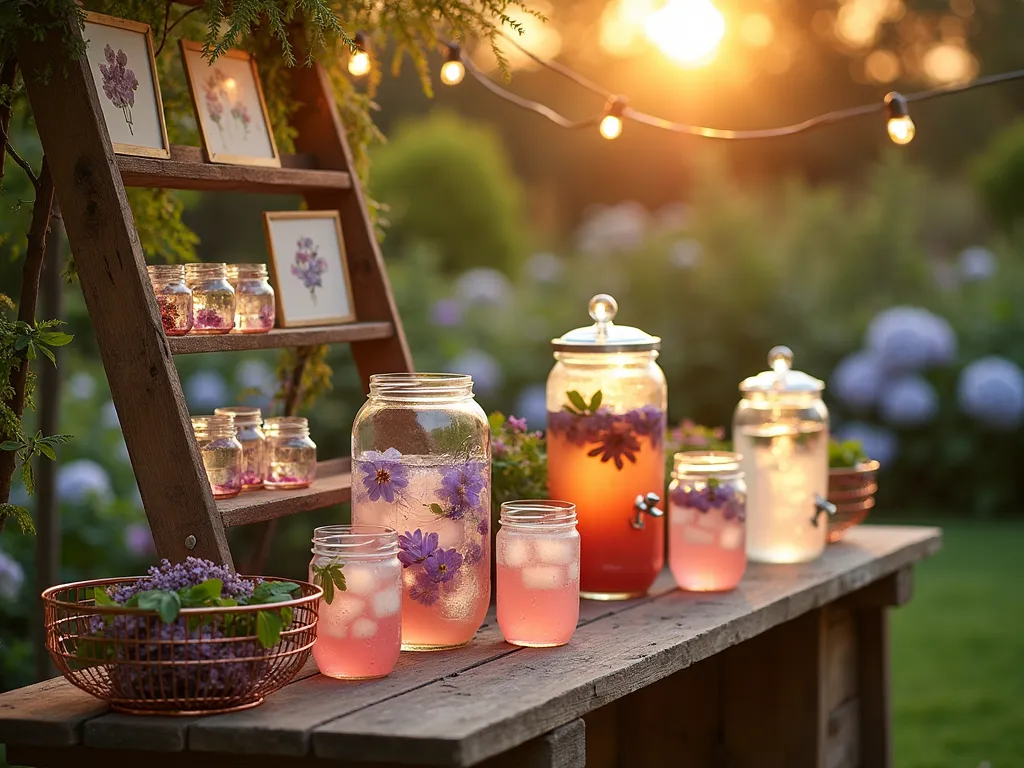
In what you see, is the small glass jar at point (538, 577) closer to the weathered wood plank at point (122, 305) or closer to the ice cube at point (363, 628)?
the ice cube at point (363, 628)

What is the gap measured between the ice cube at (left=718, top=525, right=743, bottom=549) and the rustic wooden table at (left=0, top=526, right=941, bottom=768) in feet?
0.30

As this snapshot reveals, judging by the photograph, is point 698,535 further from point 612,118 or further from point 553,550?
point 612,118

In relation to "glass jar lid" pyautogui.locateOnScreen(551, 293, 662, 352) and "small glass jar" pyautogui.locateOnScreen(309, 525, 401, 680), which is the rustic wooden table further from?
"glass jar lid" pyautogui.locateOnScreen(551, 293, 662, 352)

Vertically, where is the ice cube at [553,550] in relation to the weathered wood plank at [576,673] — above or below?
above

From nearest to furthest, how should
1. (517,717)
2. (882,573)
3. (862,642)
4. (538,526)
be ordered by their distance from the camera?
1. (517,717)
2. (538,526)
3. (882,573)
4. (862,642)

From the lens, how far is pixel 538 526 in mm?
2035

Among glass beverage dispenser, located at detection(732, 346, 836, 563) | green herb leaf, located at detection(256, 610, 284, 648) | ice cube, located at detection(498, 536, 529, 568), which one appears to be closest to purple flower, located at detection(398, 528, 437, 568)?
ice cube, located at detection(498, 536, 529, 568)

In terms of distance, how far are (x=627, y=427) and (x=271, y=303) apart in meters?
0.63

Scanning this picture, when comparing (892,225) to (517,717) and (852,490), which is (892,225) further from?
(517,717)

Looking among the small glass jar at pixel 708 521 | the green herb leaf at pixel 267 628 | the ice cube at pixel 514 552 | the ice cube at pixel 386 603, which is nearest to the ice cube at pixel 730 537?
the small glass jar at pixel 708 521

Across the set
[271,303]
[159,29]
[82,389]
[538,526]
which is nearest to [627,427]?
[538,526]

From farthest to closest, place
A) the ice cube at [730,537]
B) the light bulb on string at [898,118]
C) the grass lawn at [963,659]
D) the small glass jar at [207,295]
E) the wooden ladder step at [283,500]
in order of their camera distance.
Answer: the grass lawn at [963,659]
the light bulb on string at [898,118]
the ice cube at [730,537]
the small glass jar at [207,295]
the wooden ladder step at [283,500]

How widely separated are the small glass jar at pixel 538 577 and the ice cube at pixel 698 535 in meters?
0.47

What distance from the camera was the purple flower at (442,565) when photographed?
6.53 ft
